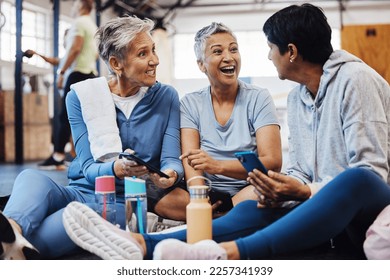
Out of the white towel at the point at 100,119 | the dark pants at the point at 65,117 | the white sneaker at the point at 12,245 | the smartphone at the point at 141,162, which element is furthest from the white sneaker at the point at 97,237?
the dark pants at the point at 65,117

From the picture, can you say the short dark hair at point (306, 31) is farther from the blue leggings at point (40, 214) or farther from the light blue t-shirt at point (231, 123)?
the blue leggings at point (40, 214)

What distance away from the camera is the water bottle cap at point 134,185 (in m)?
1.20

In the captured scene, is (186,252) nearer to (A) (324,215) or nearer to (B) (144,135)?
(A) (324,215)

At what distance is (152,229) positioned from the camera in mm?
1347

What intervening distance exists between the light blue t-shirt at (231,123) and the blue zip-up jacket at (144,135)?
0.06 meters

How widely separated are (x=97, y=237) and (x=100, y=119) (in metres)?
0.43

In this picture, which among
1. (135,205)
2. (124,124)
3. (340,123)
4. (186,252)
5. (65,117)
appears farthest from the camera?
(65,117)

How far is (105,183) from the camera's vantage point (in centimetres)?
119

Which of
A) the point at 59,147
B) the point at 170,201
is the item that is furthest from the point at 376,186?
the point at 59,147

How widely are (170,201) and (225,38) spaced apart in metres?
0.44

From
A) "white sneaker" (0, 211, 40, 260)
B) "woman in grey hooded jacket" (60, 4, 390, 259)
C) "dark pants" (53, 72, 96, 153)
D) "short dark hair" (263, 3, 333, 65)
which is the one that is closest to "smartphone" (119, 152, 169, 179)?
"woman in grey hooded jacket" (60, 4, 390, 259)

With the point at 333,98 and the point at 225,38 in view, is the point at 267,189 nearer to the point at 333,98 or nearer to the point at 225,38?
the point at 333,98

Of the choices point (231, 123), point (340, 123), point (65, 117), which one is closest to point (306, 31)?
point (340, 123)

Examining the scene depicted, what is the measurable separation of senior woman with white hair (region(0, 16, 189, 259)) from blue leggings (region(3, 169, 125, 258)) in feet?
0.03
